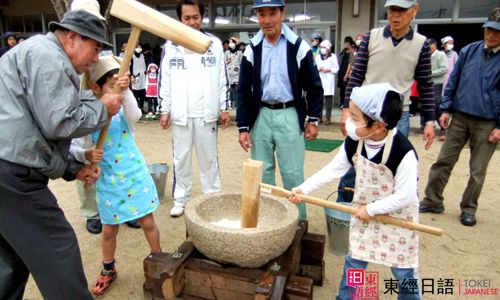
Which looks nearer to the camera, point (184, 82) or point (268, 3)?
point (268, 3)

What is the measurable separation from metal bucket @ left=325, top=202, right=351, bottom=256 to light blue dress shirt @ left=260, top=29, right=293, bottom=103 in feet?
3.14

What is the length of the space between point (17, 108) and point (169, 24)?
0.85 m

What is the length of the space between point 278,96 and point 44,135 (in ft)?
5.82

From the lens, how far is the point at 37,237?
187 cm

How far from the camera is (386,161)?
2.02 metres

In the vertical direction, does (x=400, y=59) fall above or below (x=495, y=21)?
below

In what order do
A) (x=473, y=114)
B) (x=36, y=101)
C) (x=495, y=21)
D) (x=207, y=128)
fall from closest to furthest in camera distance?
(x=36, y=101) → (x=495, y=21) → (x=473, y=114) → (x=207, y=128)

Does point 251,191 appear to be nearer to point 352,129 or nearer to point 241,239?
point 241,239

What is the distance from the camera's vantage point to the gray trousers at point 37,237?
1.79 meters

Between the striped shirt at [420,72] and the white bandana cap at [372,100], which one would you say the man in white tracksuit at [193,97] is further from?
the white bandana cap at [372,100]

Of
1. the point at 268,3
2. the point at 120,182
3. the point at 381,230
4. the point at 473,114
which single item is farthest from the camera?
the point at 473,114

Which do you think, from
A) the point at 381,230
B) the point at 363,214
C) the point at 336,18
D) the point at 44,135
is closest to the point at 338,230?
the point at 381,230

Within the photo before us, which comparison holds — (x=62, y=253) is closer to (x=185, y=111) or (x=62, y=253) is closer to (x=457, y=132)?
(x=185, y=111)

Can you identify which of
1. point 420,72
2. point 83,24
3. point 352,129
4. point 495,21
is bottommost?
point 352,129
